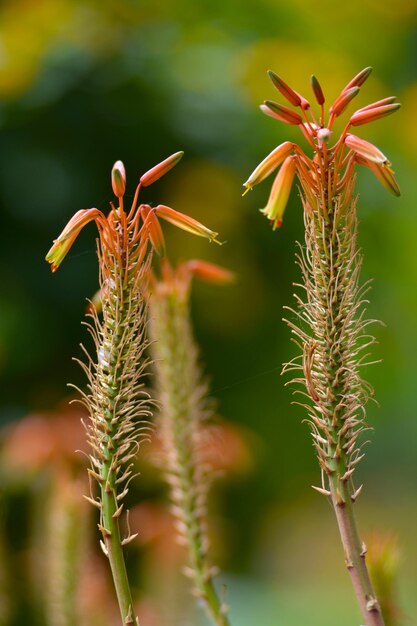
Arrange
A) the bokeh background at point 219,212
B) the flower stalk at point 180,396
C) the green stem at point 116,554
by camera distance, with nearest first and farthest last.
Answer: the green stem at point 116,554 → the flower stalk at point 180,396 → the bokeh background at point 219,212

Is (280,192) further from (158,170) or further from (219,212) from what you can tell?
(219,212)

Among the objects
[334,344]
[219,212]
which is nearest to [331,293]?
[334,344]

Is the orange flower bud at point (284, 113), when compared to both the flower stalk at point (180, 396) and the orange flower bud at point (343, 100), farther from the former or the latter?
the flower stalk at point (180, 396)

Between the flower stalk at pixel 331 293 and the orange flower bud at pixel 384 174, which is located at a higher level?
the orange flower bud at pixel 384 174

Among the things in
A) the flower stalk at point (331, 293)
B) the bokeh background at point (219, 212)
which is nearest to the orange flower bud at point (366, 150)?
the flower stalk at point (331, 293)

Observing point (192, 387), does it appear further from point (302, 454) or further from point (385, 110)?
point (302, 454)

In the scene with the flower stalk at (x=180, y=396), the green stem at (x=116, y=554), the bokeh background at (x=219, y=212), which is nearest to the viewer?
the green stem at (x=116, y=554)

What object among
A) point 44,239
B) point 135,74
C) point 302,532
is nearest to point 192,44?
point 135,74
